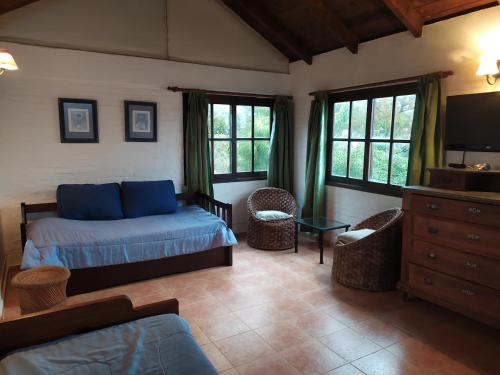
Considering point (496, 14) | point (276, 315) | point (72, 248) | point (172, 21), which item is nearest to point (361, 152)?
point (496, 14)

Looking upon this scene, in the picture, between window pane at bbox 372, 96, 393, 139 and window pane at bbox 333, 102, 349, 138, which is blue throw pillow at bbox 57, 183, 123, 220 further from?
window pane at bbox 372, 96, 393, 139

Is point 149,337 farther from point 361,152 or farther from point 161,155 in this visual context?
point 361,152

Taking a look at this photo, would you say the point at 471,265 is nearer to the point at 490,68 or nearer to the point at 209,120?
the point at 490,68

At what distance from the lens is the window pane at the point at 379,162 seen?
3.94m

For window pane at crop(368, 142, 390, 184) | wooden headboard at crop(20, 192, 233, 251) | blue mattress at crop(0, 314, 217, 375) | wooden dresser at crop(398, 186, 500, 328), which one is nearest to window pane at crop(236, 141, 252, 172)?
wooden headboard at crop(20, 192, 233, 251)

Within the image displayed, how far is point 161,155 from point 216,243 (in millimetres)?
1348

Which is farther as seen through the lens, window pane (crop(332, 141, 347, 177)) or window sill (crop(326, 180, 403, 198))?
window pane (crop(332, 141, 347, 177))

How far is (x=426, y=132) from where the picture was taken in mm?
3277

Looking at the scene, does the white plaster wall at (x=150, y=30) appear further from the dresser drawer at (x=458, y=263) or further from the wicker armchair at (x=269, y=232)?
the dresser drawer at (x=458, y=263)

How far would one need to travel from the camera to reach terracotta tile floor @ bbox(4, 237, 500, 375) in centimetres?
221

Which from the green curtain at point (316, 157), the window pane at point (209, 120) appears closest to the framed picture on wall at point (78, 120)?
the window pane at point (209, 120)

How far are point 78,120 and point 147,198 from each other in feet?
3.52

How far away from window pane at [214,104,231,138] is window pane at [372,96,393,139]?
5.90 ft

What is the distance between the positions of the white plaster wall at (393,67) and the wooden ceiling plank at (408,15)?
0.09 metres
